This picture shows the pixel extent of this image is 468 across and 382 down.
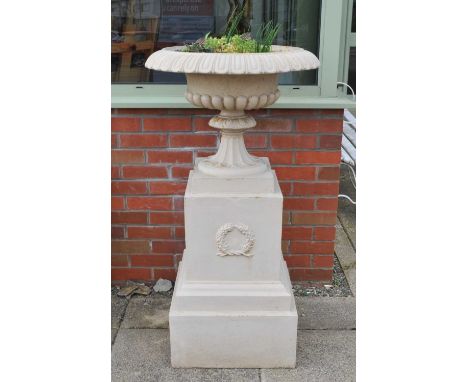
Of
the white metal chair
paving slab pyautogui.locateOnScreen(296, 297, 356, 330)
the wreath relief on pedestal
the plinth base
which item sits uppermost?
the white metal chair

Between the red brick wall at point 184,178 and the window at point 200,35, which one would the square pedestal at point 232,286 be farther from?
the window at point 200,35

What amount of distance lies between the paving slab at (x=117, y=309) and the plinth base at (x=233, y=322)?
0.49m

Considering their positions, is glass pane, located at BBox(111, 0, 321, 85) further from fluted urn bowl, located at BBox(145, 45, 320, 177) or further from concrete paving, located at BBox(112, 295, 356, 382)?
concrete paving, located at BBox(112, 295, 356, 382)

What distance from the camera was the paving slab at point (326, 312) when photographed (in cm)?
266

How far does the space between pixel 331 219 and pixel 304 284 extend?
0.44 metres

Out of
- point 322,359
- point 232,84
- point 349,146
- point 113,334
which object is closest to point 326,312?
point 322,359

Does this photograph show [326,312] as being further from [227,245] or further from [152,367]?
[152,367]

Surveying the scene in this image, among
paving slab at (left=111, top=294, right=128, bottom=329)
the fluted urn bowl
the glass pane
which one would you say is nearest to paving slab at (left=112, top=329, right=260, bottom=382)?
paving slab at (left=111, top=294, right=128, bottom=329)

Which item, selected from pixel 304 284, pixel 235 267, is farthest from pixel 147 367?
pixel 304 284

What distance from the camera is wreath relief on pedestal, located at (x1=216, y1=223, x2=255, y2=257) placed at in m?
2.20

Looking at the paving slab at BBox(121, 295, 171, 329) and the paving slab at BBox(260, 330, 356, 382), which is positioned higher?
the paving slab at BBox(121, 295, 171, 329)

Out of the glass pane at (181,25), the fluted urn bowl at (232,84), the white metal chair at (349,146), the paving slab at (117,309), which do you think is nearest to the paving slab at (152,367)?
the paving slab at (117,309)

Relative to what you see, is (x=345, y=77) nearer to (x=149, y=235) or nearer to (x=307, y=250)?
(x=307, y=250)

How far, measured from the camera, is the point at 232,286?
7.50ft
